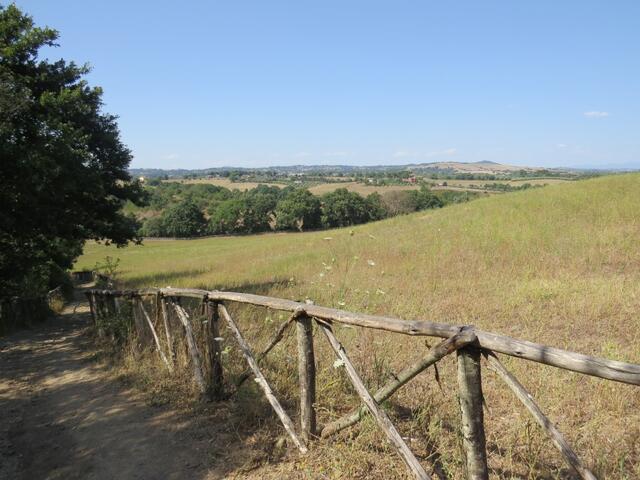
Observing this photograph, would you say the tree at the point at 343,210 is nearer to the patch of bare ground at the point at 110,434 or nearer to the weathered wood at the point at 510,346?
the patch of bare ground at the point at 110,434

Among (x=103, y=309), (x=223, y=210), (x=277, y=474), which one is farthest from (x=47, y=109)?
(x=223, y=210)

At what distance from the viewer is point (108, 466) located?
4.30 metres

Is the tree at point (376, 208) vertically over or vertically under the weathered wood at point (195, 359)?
under

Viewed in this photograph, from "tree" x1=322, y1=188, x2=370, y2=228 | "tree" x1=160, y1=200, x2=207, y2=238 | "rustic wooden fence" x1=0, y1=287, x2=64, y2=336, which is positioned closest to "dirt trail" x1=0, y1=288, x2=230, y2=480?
"rustic wooden fence" x1=0, y1=287, x2=64, y2=336

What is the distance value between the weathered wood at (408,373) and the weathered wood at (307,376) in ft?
0.50

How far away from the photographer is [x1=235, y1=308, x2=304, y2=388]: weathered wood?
3821mm

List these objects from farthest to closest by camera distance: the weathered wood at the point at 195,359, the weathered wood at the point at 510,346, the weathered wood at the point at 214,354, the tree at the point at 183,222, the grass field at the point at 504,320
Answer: the tree at the point at 183,222
the weathered wood at the point at 195,359
the weathered wood at the point at 214,354
the grass field at the point at 504,320
the weathered wood at the point at 510,346

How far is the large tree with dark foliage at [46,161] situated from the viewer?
1012cm

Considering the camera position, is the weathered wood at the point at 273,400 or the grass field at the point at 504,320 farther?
the weathered wood at the point at 273,400

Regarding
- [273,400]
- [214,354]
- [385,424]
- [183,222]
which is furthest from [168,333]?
[183,222]

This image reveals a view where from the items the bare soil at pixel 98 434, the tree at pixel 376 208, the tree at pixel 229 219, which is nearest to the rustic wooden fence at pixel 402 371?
the bare soil at pixel 98 434

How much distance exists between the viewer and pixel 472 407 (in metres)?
2.46

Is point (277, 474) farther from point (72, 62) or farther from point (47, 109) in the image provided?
point (72, 62)

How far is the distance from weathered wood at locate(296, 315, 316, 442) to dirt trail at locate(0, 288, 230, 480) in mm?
909
